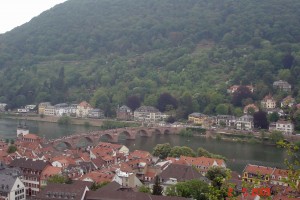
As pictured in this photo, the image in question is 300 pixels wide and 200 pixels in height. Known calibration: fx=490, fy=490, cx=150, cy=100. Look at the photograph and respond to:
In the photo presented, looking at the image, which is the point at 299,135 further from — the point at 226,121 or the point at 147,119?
the point at 147,119

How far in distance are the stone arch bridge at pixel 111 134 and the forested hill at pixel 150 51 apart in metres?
12.3

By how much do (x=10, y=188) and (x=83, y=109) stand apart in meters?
60.6

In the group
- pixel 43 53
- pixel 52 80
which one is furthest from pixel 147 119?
pixel 43 53

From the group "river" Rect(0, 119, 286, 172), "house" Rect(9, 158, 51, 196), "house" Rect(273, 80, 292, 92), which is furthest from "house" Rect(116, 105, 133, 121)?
"house" Rect(9, 158, 51, 196)

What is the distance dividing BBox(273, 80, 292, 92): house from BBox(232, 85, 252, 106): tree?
6391 mm

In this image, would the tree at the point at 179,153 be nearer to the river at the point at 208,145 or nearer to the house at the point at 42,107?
the river at the point at 208,145

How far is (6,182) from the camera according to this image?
29.9m

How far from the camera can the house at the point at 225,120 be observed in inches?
2916

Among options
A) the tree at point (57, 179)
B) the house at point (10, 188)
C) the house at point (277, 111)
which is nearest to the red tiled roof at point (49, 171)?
the tree at point (57, 179)

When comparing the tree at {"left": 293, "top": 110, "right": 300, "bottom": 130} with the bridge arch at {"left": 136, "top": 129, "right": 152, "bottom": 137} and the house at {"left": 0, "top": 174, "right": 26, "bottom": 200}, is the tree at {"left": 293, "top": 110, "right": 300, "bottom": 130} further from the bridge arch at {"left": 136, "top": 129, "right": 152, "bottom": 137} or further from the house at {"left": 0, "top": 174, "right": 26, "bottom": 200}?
the house at {"left": 0, "top": 174, "right": 26, "bottom": 200}

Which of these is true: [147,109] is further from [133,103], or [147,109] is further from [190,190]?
[190,190]

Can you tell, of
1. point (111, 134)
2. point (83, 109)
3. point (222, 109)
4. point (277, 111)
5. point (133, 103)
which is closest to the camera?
point (111, 134)

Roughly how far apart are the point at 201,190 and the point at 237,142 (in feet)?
117

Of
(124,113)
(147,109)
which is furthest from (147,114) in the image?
(124,113)
